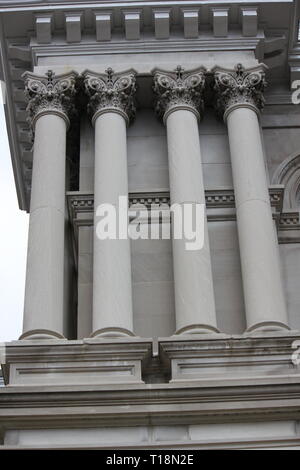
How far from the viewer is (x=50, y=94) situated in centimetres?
2483

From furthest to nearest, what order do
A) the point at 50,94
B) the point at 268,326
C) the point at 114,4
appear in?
the point at 114,4 < the point at 50,94 < the point at 268,326

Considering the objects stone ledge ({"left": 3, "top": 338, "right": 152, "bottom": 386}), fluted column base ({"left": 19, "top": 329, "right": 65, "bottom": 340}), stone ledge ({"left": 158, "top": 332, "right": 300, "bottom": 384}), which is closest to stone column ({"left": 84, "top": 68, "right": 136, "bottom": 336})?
stone ledge ({"left": 3, "top": 338, "right": 152, "bottom": 386})

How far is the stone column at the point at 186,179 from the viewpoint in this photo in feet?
69.1

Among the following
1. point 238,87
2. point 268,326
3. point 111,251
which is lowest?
point 268,326

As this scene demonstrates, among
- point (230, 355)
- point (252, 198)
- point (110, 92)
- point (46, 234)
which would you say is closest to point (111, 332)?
point (230, 355)

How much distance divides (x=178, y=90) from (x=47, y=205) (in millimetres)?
4581

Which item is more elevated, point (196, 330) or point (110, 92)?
point (110, 92)

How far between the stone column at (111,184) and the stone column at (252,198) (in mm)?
2417

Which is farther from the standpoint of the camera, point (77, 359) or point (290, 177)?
point (290, 177)

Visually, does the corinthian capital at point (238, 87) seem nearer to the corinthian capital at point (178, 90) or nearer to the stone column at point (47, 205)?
the corinthian capital at point (178, 90)

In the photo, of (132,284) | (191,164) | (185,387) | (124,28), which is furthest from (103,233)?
(124,28)

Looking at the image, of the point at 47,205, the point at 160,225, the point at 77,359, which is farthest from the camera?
the point at 160,225

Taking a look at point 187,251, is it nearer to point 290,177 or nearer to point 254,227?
point 254,227
